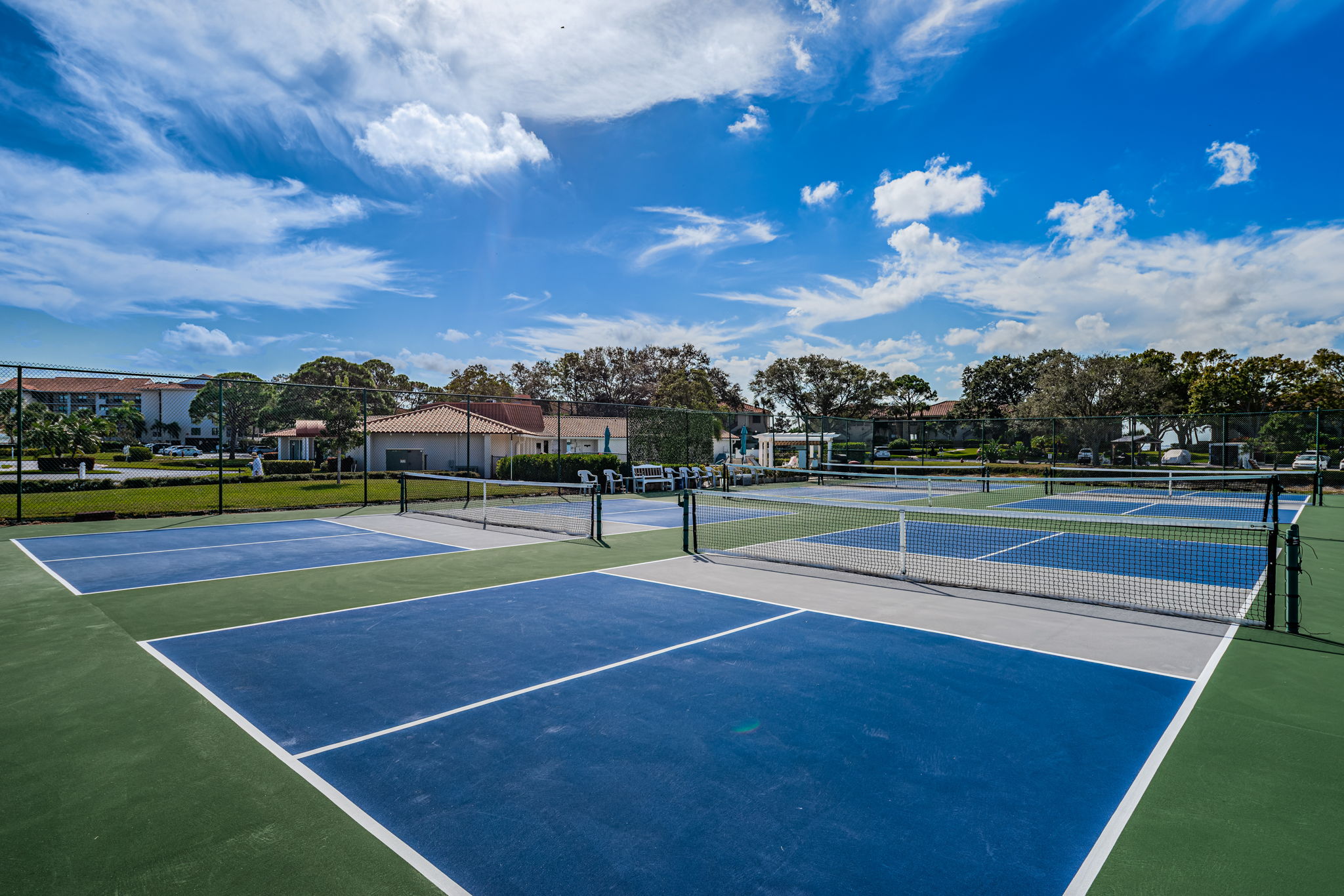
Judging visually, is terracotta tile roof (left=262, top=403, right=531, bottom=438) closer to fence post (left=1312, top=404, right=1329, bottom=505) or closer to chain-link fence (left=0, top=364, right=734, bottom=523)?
chain-link fence (left=0, top=364, right=734, bottom=523)

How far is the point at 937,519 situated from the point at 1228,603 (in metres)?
8.49

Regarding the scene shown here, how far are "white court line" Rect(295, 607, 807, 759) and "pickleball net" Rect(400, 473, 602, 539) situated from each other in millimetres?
5342

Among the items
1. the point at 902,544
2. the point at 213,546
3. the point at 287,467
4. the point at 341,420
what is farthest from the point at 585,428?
the point at 902,544

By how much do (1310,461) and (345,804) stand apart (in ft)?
114

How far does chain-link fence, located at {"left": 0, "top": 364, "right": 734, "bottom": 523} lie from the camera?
17562 mm

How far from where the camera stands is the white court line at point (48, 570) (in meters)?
8.54

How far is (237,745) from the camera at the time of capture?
428cm

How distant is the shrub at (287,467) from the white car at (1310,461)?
44.0m

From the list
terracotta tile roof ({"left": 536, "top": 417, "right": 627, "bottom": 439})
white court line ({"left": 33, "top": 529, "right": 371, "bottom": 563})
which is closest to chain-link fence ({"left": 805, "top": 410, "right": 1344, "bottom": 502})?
terracotta tile roof ({"left": 536, "top": 417, "right": 627, "bottom": 439})

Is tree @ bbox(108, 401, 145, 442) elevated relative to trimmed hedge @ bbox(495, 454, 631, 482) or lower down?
elevated

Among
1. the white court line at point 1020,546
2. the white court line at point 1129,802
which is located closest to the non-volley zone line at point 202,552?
the white court line at point 1020,546

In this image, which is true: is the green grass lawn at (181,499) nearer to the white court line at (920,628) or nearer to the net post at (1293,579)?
the white court line at (920,628)

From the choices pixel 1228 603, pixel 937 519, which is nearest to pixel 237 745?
pixel 1228 603

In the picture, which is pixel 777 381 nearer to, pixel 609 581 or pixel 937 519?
pixel 937 519
